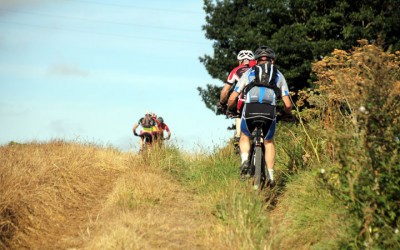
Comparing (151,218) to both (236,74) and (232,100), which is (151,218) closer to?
(232,100)

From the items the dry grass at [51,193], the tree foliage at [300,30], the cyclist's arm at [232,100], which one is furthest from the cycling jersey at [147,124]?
the tree foliage at [300,30]

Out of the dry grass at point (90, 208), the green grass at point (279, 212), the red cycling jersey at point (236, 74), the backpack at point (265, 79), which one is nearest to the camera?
the green grass at point (279, 212)

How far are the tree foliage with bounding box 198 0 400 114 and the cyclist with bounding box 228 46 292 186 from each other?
21.9 m

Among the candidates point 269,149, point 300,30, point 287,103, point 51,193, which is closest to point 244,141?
point 269,149

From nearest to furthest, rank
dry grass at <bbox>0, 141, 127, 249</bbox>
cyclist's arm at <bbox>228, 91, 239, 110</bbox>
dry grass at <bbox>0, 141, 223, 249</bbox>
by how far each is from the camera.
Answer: dry grass at <bbox>0, 141, 223, 249</bbox>, dry grass at <bbox>0, 141, 127, 249</bbox>, cyclist's arm at <bbox>228, 91, 239, 110</bbox>

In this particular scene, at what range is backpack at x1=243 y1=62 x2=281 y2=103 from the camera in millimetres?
8547

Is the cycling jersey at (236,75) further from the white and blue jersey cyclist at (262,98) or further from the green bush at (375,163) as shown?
the green bush at (375,163)

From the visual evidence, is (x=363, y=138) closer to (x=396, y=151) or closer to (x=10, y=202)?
(x=396, y=151)

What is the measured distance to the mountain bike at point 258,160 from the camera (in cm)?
845

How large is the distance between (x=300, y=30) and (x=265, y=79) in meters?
24.4

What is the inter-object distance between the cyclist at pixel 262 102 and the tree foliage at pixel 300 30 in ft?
71.9

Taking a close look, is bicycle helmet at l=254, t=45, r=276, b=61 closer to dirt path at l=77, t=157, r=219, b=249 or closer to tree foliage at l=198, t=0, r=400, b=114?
dirt path at l=77, t=157, r=219, b=249

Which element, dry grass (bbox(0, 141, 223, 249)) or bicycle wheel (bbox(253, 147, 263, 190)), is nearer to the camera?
dry grass (bbox(0, 141, 223, 249))

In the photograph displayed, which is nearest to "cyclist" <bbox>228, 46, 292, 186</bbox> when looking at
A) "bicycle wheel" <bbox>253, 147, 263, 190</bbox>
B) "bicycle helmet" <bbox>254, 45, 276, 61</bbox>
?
"bicycle helmet" <bbox>254, 45, 276, 61</bbox>
